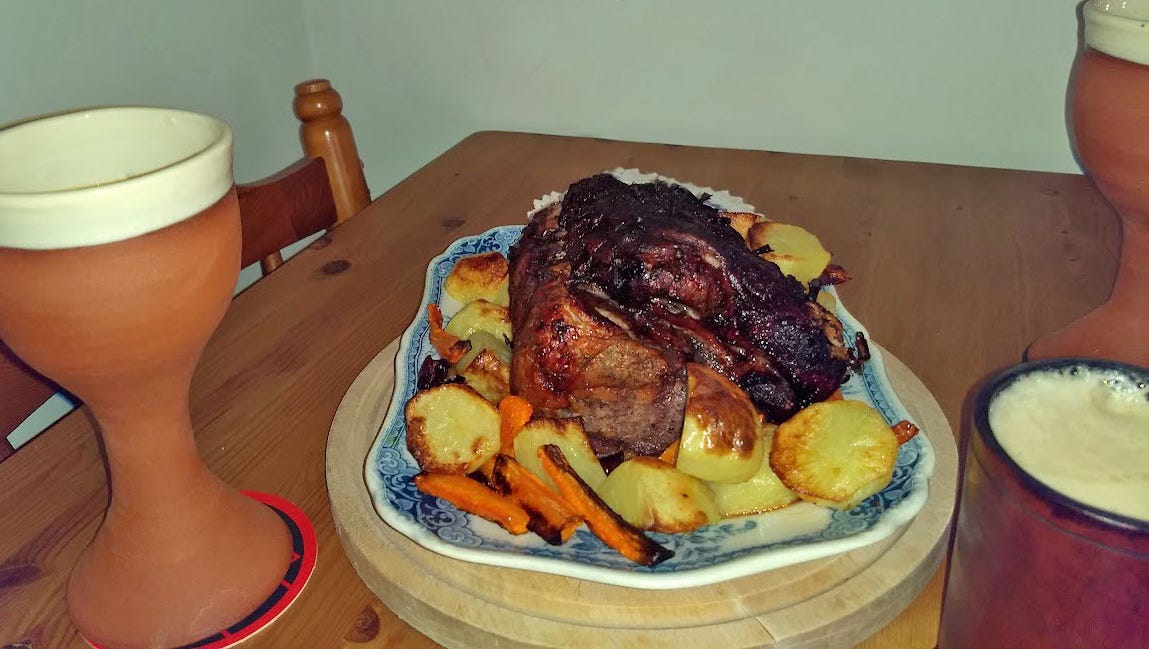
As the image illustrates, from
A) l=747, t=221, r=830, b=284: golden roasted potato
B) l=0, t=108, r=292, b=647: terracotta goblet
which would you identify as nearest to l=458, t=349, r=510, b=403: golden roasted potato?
l=0, t=108, r=292, b=647: terracotta goblet

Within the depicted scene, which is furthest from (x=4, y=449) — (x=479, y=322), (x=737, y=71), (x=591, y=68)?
(x=737, y=71)

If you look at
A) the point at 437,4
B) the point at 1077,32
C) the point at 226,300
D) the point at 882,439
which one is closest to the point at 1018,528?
the point at 882,439

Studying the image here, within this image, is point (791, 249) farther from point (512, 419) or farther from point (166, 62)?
point (166, 62)

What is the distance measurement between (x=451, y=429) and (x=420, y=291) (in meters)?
0.51

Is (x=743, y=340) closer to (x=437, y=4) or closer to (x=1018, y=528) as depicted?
(x=1018, y=528)

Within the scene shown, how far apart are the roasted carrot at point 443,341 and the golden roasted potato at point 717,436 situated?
0.31m

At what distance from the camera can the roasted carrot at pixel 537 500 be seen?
81 centimetres

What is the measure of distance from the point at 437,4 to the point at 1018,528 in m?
2.15

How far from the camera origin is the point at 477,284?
126 centimetres

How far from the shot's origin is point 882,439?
0.86 meters

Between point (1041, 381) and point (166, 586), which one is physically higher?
point (1041, 381)

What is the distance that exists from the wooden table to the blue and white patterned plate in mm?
81

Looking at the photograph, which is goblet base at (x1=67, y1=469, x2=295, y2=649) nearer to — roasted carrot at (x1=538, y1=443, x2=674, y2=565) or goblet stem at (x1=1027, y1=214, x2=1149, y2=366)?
roasted carrot at (x1=538, y1=443, x2=674, y2=565)

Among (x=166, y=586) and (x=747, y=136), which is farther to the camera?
(x=747, y=136)
